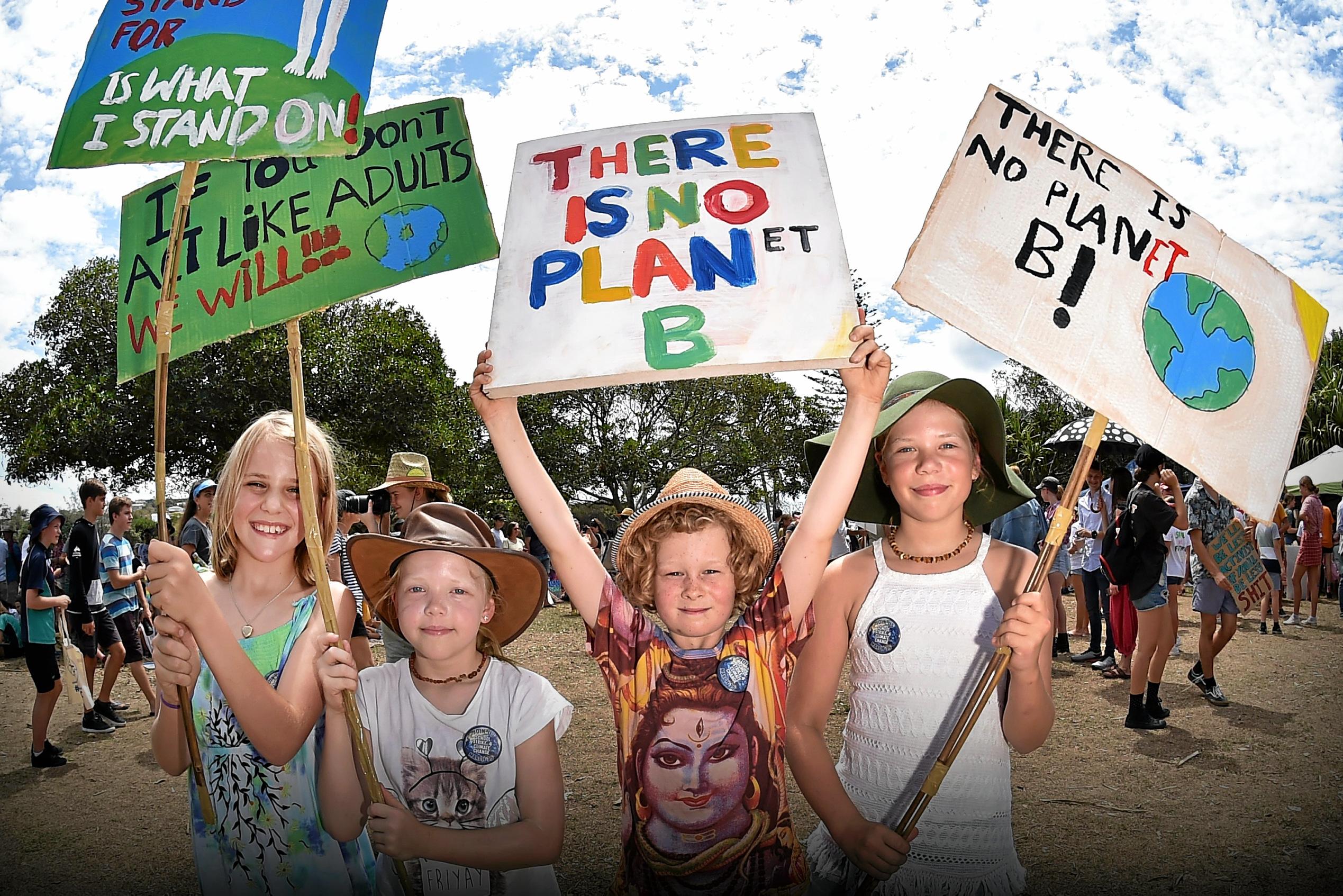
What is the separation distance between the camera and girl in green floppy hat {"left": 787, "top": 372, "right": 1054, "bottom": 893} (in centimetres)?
209

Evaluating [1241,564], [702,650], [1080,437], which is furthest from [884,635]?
[1080,437]

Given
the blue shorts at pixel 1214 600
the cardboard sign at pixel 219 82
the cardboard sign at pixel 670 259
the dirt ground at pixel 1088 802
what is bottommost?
the dirt ground at pixel 1088 802

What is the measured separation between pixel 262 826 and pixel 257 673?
0.42 metres

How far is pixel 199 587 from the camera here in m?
1.96

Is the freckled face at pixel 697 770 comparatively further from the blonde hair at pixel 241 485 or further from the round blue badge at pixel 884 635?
the blonde hair at pixel 241 485

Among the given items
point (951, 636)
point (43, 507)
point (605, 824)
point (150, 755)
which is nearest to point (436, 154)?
point (951, 636)

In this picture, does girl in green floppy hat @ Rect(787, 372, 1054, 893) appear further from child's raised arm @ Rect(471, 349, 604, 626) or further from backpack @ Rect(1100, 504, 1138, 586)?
backpack @ Rect(1100, 504, 1138, 586)

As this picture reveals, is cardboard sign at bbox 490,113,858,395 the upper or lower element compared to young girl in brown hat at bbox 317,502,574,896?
upper

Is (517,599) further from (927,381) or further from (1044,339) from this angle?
(1044,339)

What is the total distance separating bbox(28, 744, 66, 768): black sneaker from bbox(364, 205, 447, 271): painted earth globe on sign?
5584mm

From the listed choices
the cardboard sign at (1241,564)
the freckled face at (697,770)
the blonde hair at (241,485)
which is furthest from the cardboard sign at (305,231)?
the cardboard sign at (1241,564)

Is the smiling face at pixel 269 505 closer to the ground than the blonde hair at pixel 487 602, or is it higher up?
higher up

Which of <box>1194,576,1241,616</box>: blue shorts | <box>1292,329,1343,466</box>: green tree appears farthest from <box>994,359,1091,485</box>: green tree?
<box>1194,576,1241,616</box>: blue shorts

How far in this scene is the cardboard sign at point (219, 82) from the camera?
2.17m
